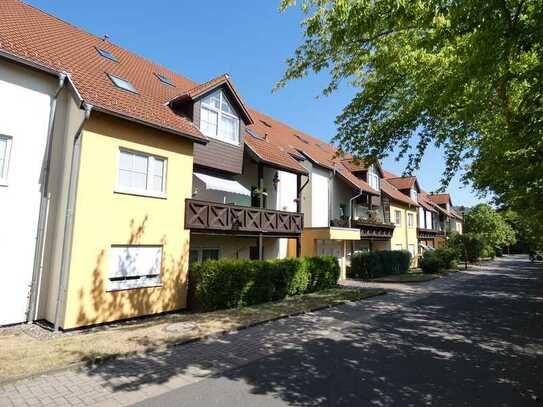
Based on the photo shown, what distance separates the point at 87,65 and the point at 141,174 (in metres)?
4.82

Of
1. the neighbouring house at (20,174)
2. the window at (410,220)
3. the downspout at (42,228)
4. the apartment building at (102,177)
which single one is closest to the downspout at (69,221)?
the apartment building at (102,177)

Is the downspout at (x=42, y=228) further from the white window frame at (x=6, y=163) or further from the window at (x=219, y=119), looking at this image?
the window at (x=219, y=119)

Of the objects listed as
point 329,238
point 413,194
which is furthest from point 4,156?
point 413,194

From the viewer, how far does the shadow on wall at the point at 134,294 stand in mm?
10344

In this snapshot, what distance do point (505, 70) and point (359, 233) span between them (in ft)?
60.3

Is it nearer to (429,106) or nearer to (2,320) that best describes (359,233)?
(429,106)

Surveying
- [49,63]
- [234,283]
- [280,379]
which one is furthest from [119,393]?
[49,63]

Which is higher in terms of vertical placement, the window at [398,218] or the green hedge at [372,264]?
the window at [398,218]

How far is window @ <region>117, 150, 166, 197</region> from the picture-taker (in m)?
11.6

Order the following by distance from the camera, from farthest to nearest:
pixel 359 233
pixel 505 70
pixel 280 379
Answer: pixel 359 233, pixel 505 70, pixel 280 379

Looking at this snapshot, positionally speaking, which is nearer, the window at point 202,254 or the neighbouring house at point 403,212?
the window at point 202,254

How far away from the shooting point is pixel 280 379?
646 cm

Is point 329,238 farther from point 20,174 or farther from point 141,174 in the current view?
point 20,174

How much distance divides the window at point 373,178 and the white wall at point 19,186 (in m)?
24.2
